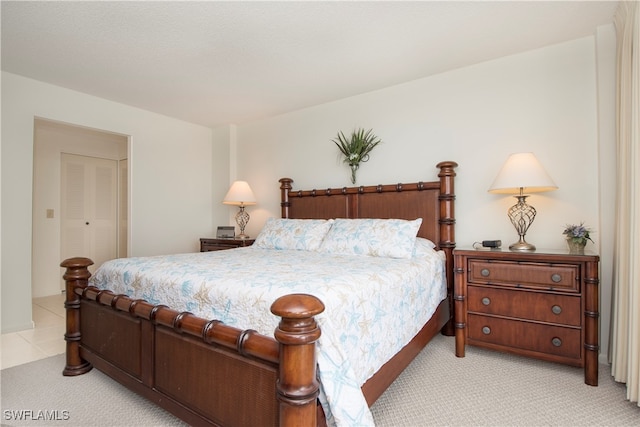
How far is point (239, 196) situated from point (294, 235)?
1.31 m

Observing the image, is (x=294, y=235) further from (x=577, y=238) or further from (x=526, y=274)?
(x=577, y=238)

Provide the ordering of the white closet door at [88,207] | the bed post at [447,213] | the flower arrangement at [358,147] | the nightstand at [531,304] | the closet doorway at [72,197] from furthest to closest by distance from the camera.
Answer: the white closet door at [88,207], the closet doorway at [72,197], the flower arrangement at [358,147], the bed post at [447,213], the nightstand at [531,304]

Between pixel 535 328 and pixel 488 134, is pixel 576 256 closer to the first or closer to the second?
pixel 535 328

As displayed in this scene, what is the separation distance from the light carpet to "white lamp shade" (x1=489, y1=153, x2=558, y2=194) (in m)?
1.26

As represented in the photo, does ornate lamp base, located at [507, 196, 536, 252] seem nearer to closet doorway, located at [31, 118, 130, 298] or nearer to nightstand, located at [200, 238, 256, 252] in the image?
nightstand, located at [200, 238, 256, 252]

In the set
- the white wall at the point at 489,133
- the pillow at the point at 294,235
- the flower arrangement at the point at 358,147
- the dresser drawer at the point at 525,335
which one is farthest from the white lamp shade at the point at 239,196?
the dresser drawer at the point at 525,335

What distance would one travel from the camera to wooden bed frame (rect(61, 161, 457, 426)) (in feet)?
3.43

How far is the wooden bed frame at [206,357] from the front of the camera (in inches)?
41.2

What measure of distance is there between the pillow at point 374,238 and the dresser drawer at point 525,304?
0.58 metres

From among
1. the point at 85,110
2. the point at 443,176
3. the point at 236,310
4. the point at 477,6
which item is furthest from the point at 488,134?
the point at 85,110

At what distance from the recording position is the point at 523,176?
2324 mm

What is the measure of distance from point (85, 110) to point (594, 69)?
15.8 ft

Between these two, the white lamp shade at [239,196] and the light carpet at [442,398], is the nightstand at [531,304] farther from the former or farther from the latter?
the white lamp shade at [239,196]

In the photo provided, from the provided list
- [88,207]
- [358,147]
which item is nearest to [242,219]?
[358,147]
